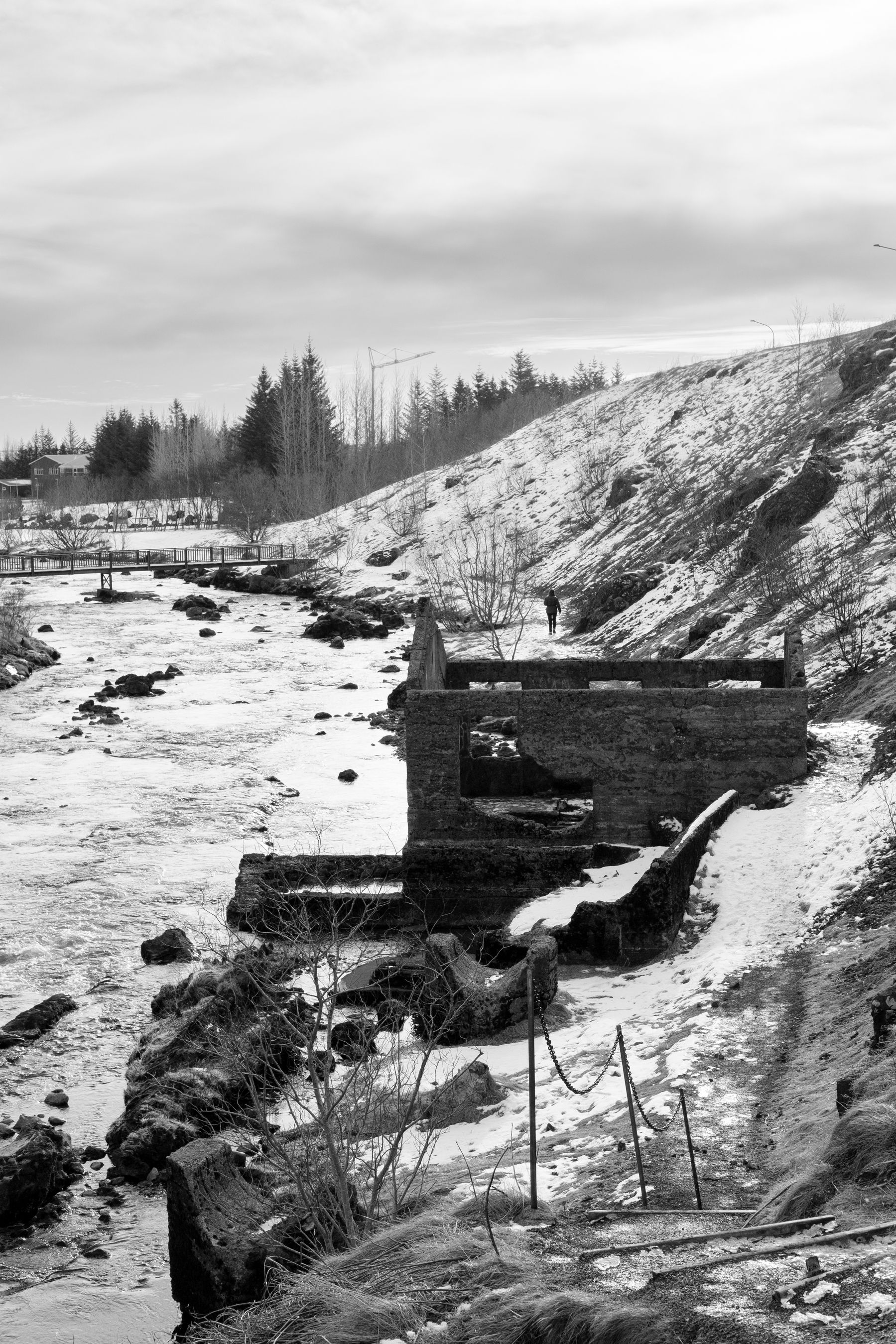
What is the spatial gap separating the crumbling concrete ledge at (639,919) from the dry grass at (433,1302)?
6521 millimetres

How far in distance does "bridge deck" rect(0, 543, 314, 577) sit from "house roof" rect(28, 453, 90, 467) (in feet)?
227

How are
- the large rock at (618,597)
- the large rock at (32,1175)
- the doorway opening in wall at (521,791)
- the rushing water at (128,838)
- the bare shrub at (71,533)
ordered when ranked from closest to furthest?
the rushing water at (128,838) → the large rock at (32,1175) → the doorway opening in wall at (521,791) → the large rock at (618,597) → the bare shrub at (71,533)

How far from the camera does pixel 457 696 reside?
1838 centimetres

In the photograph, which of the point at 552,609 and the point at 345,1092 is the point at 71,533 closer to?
the point at 552,609

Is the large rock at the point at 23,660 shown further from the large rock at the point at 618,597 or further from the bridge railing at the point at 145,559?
the bridge railing at the point at 145,559

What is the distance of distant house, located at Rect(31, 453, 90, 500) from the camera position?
140 meters

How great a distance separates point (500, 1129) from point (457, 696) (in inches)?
311

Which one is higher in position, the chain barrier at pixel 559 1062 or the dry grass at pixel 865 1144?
the dry grass at pixel 865 1144

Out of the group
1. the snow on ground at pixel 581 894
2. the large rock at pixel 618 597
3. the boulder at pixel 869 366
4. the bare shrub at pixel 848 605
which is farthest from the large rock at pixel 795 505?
the snow on ground at pixel 581 894

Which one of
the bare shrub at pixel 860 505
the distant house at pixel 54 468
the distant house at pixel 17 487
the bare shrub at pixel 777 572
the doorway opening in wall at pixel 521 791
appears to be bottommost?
the doorway opening in wall at pixel 521 791

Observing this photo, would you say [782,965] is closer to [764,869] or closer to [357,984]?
[764,869]

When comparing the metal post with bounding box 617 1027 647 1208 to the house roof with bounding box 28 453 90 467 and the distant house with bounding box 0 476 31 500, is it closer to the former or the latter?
the distant house with bounding box 0 476 31 500

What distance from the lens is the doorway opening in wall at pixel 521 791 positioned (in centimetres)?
1889

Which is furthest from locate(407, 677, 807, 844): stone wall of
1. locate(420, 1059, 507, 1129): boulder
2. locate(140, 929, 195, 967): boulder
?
locate(420, 1059, 507, 1129): boulder
